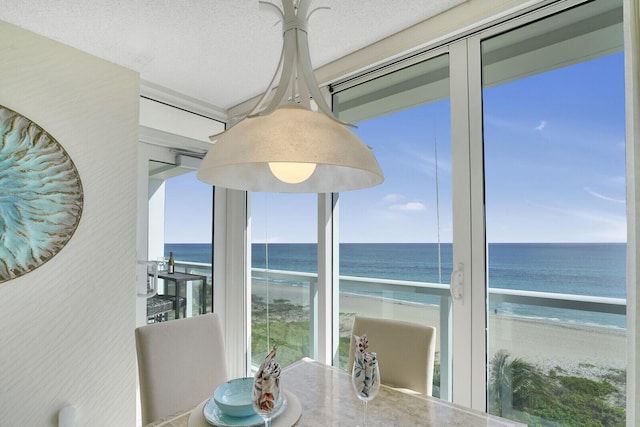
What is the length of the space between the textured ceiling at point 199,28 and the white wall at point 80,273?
13 centimetres

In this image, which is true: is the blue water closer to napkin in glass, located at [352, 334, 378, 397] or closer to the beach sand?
the beach sand

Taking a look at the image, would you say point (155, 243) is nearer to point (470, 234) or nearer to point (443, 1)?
point (470, 234)

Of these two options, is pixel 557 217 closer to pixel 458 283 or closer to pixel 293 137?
pixel 458 283

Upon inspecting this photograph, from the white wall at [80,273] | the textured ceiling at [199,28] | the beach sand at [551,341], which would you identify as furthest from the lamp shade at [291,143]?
the white wall at [80,273]

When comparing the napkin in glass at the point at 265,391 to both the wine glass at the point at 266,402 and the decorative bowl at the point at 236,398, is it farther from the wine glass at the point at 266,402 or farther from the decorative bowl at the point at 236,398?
the decorative bowl at the point at 236,398

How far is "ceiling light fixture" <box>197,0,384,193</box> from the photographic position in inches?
33.1

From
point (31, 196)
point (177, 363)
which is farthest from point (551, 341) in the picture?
point (31, 196)

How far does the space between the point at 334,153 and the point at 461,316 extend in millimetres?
1313

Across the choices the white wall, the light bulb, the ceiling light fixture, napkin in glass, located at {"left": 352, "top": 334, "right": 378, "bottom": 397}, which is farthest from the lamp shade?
the white wall

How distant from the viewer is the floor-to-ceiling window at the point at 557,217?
1452 millimetres

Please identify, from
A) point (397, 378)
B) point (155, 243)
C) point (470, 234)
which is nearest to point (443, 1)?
point (470, 234)

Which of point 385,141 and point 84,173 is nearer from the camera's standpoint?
point 84,173

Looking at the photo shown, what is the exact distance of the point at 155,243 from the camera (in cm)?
259

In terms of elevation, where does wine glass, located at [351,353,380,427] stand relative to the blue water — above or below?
below
